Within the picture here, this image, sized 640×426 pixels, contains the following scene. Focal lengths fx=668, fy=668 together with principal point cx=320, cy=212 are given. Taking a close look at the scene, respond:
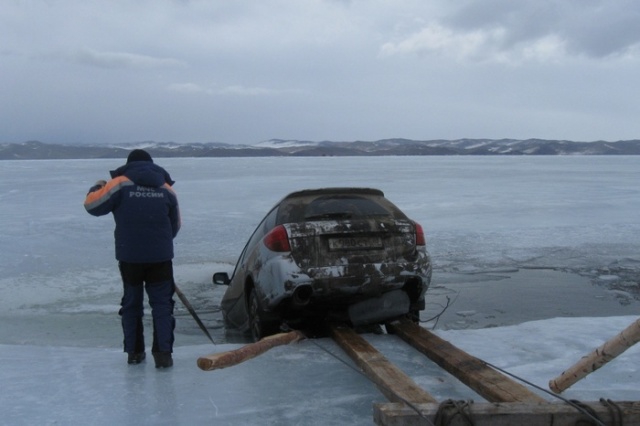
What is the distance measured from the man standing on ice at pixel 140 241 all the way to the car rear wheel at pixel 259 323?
39.9 inches

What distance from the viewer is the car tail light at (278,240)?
5.93m

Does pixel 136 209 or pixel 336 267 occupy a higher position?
pixel 136 209

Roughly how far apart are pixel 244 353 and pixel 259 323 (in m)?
1.31

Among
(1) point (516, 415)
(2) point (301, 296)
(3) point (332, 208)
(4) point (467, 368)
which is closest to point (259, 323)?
(2) point (301, 296)

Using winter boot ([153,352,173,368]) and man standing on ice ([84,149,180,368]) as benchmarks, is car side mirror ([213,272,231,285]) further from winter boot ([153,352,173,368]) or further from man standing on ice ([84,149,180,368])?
winter boot ([153,352,173,368])

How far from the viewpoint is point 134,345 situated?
5.32 meters

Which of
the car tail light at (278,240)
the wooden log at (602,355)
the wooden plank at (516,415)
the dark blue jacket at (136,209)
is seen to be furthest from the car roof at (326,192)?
the wooden plank at (516,415)

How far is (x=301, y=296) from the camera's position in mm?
5875

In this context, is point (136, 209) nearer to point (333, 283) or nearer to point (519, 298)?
point (333, 283)

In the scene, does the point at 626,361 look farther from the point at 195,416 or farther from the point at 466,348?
the point at 195,416

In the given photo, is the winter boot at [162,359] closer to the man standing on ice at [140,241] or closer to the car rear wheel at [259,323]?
the man standing on ice at [140,241]

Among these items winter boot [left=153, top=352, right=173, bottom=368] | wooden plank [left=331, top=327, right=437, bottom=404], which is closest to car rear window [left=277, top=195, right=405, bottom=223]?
wooden plank [left=331, top=327, right=437, bottom=404]

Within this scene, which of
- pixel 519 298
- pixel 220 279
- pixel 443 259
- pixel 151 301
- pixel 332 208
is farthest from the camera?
pixel 443 259

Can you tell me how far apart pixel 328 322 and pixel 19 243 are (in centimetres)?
1006
